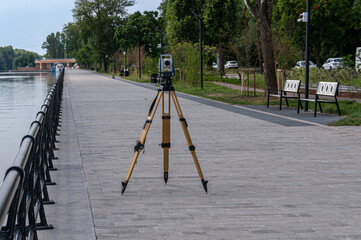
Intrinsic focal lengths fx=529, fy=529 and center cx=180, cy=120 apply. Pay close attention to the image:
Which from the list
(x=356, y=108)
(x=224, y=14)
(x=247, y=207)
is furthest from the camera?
(x=224, y=14)

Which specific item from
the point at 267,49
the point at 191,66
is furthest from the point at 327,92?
the point at 191,66

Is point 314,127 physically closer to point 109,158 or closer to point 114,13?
point 109,158

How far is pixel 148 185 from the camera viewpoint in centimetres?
615

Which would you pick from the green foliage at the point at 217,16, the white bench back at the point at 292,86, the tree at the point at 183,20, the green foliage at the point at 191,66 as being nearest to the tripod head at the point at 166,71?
the white bench back at the point at 292,86

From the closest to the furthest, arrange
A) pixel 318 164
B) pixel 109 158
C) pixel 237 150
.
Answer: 1. pixel 318 164
2. pixel 109 158
3. pixel 237 150

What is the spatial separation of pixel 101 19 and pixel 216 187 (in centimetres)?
8564

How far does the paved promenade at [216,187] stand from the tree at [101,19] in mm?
79620

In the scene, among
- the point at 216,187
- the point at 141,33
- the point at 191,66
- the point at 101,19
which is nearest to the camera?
the point at 216,187

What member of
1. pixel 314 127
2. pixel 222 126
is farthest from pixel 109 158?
pixel 314 127

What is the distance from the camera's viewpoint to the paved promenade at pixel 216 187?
4465 mm

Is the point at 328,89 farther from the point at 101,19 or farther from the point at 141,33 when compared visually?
the point at 101,19

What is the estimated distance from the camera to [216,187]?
6004 mm

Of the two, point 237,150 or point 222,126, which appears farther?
point 222,126

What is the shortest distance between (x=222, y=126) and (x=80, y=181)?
20.2 feet
